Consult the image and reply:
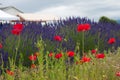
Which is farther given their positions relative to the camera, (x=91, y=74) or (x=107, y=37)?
(x=107, y=37)

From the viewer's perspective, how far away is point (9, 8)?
234 ft

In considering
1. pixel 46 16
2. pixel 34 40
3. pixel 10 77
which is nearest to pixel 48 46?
pixel 34 40

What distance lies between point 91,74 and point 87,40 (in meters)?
4.06

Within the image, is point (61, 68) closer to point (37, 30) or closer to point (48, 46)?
point (48, 46)

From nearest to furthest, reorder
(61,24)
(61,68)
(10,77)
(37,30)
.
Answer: (10,77)
(61,68)
(37,30)
(61,24)

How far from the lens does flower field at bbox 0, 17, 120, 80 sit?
5383mm

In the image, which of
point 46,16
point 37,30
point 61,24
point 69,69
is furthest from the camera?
point 46,16

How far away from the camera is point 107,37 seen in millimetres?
10734

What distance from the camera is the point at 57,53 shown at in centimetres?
721

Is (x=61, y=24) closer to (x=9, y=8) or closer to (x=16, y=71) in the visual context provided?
(x=16, y=71)

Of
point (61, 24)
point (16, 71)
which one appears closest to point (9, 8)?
point (61, 24)

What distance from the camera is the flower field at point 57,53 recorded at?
5383 millimetres

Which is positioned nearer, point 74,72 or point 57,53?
point 74,72

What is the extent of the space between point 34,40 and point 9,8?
6398 centimetres
